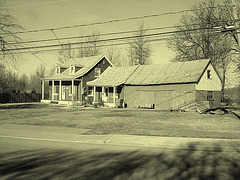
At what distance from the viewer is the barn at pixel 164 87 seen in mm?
27672

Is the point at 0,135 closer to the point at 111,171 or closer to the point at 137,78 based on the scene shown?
the point at 111,171

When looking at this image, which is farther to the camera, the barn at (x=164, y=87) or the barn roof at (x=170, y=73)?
the barn roof at (x=170, y=73)

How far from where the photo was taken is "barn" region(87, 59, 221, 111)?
90.8ft

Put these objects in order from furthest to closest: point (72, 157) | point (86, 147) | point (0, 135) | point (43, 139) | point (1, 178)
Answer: point (0, 135)
point (43, 139)
point (86, 147)
point (72, 157)
point (1, 178)

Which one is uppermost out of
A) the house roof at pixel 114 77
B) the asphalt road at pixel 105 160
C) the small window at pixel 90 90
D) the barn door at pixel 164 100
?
the house roof at pixel 114 77

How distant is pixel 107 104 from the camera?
34906 millimetres

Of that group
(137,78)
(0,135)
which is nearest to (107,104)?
(137,78)

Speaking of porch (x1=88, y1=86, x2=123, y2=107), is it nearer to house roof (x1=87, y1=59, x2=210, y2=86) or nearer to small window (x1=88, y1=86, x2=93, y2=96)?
small window (x1=88, y1=86, x2=93, y2=96)

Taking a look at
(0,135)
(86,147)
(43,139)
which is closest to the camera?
(86,147)

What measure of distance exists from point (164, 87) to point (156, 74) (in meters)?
3.29

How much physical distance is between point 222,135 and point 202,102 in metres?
15.9

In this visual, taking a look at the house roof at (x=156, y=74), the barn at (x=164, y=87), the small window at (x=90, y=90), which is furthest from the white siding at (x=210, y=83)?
the small window at (x=90, y=90)

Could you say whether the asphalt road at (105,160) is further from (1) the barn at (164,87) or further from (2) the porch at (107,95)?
(2) the porch at (107,95)

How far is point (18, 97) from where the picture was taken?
45438 millimetres
